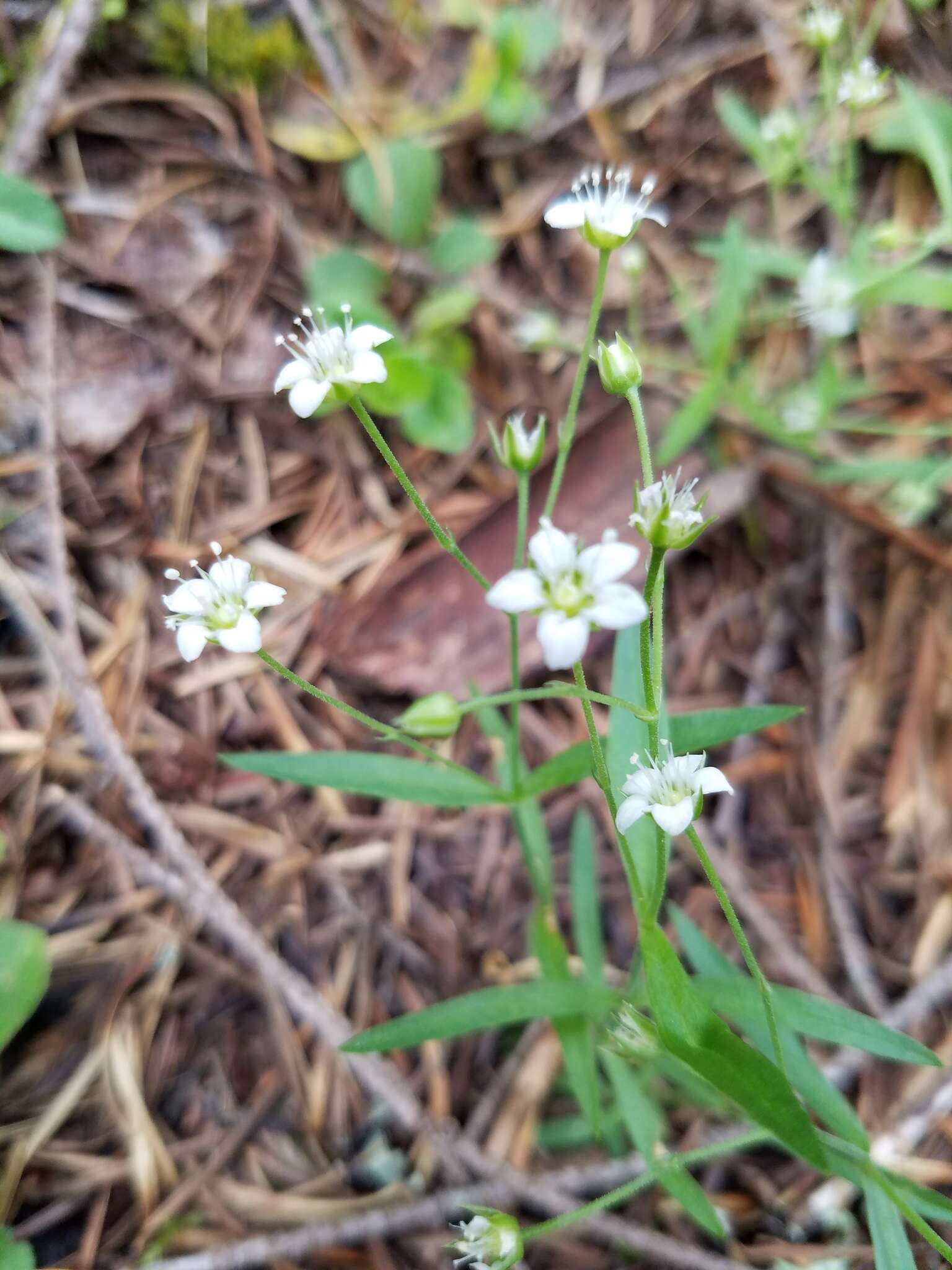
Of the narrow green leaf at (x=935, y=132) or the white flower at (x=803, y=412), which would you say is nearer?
the narrow green leaf at (x=935, y=132)

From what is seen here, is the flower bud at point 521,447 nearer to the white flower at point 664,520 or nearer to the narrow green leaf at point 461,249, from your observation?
the white flower at point 664,520

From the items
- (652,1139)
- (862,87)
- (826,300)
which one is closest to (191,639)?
(652,1139)

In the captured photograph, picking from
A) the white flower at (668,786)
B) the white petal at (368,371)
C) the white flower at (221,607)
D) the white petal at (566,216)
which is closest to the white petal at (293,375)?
the white petal at (368,371)

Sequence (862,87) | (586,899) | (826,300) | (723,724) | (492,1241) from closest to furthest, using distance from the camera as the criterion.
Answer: (492,1241) < (723,724) < (586,899) < (862,87) < (826,300)

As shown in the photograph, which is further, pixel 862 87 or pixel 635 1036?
pixel 862 87

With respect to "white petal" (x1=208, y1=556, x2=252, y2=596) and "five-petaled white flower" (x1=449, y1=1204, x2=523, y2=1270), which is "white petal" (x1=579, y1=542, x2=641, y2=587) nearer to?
"white petal" (x1=208, y1=556, x2=252, y2=596)

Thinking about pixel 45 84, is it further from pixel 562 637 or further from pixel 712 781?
pixel 712 781
